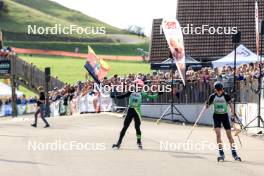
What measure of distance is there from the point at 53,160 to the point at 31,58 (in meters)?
73.2

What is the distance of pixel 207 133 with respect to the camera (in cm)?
2502

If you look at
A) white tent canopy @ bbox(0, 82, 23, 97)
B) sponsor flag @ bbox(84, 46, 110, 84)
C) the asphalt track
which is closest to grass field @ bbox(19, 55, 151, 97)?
white tent canopy @ bbox(0, 82, 23, 97)

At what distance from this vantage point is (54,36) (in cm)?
12188

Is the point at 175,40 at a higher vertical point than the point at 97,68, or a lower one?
higher

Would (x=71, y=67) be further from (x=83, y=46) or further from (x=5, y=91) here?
(x=5, y=91)

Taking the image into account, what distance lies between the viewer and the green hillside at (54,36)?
112688mm

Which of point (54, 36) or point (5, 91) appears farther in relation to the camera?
point (54, 36)

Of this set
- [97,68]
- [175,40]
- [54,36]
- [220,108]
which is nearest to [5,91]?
[97,68]

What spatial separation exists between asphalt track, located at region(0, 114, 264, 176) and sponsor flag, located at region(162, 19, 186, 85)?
236 cm

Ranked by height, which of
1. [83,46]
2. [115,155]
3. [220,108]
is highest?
[83,46]

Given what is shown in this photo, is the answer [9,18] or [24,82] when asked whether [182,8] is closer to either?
[24,82]

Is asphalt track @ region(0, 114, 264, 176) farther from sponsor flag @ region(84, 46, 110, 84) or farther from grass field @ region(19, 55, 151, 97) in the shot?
grass field @ region(19, 55, 151, 97)

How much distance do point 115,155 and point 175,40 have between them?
10.5m

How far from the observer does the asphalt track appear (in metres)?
14.4
